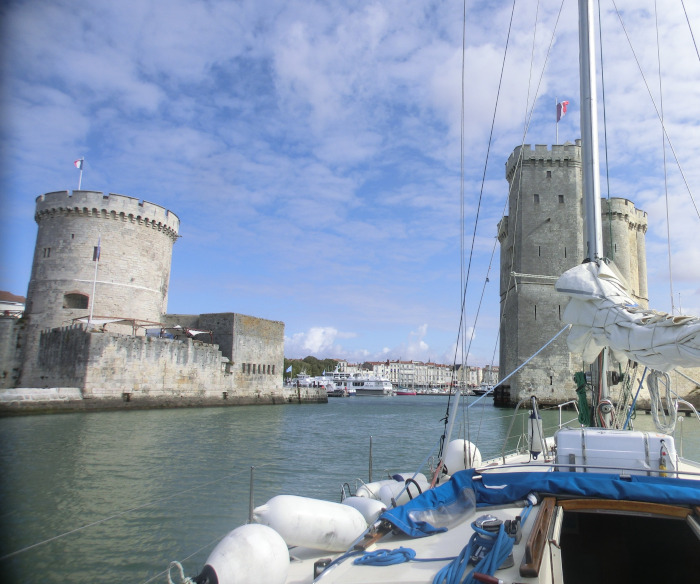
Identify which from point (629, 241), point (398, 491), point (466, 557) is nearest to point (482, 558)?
point (466, 557)

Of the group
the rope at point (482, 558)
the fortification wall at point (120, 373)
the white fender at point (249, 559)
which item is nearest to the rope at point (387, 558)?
the rope at point (482, 558)

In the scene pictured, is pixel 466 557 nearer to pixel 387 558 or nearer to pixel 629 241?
pixel 387 558

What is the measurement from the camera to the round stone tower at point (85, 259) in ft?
95.9

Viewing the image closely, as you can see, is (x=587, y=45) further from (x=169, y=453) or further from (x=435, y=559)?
(x=169, y=453)

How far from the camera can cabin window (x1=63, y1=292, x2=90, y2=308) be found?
29.3m

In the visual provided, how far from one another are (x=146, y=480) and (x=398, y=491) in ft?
17.0

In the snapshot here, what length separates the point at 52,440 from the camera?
12.8 m

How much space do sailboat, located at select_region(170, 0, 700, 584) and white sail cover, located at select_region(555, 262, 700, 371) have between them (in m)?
0.01

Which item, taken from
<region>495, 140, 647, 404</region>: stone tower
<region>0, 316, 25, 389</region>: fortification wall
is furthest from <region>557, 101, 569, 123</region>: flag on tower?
<region>0, 316, 25, 389</region>: fortification wall

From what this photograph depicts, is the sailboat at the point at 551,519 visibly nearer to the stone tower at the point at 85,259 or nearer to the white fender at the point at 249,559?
the white fender at the point at 249,559

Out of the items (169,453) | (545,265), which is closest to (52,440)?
(169,453)

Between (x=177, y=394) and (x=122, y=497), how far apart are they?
65.9 ft

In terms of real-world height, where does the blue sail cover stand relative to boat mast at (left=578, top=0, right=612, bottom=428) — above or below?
below

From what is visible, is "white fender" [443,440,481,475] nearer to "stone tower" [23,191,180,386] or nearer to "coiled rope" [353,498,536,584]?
"coiled rope" [353,498,536,584]
